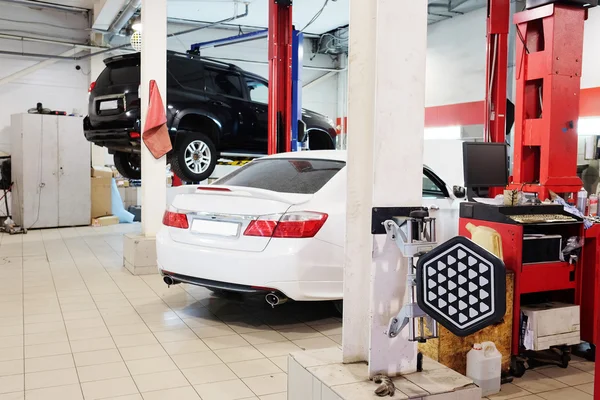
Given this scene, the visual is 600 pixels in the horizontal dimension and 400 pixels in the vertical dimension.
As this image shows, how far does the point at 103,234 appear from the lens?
31.8ft

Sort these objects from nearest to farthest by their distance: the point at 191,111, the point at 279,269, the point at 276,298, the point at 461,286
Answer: the point at 461,286 < the point at 279,269 < the point at 276,298 < the point at 191,111

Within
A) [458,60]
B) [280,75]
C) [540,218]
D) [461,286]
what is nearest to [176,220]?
[540,218]

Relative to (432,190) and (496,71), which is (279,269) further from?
(496,71)

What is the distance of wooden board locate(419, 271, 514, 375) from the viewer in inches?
123

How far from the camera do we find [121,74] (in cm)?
732

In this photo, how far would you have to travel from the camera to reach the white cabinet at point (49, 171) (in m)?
10.3

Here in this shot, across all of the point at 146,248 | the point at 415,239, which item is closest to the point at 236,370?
the point at 415,239

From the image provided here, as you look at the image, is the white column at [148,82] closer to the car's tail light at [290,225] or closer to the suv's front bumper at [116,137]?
the suv's front bumper at [116,137]

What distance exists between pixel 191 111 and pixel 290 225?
13.8 feet

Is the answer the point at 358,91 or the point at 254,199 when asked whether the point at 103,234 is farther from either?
the point at 358,91

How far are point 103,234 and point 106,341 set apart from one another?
6.16m

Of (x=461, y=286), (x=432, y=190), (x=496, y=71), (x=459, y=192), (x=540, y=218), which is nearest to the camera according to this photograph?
(x=461, y=286)

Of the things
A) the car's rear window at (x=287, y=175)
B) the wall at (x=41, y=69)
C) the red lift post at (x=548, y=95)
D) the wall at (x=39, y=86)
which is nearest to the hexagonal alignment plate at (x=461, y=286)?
the car's rear window at (x=287, y=175)

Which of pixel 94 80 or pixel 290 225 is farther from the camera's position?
pixel 94 80
